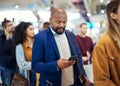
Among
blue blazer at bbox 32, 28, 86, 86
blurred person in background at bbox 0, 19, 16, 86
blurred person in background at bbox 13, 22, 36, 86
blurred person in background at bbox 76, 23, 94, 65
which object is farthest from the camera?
blurred person in background at bbox 76, 23, 94, 65

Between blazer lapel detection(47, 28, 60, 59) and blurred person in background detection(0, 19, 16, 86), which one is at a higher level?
blazer lapel detection(47, 28, 60, 59)

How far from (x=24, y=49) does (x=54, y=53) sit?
1508mm

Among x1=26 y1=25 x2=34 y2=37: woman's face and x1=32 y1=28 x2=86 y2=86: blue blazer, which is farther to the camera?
x1=26 y1=25 x2=34 y2=37: woman's face

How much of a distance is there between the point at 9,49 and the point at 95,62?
9.54 feet

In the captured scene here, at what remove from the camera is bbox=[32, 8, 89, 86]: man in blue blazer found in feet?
9.64

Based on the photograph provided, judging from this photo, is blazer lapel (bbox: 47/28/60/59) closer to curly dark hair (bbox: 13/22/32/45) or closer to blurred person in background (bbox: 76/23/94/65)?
curly dark hair (bbox: 13/22/32/45)

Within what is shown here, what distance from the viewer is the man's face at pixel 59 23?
116 inches

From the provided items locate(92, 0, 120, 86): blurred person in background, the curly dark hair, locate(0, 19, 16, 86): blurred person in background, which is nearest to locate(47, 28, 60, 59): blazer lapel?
locate(92, 0, 120, 86): blurred person in background

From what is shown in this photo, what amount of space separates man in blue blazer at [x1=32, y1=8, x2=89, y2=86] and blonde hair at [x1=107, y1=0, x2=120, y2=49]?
0.83m

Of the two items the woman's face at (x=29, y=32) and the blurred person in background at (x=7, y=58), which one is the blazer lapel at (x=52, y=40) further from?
the blurred person in background at (x=7, y=58)

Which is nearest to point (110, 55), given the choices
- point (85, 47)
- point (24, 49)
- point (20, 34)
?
point (24, 49)

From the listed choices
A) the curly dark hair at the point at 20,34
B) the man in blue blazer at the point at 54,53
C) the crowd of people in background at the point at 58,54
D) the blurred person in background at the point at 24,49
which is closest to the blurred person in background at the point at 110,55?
the crowd of people in background at the point at 58,54

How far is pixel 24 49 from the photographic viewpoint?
14.4 feet

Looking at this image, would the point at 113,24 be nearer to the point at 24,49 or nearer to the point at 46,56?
the point at 46,56
